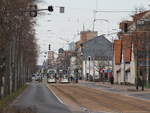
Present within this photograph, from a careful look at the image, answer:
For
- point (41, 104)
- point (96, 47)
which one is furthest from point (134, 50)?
point (96, 47)

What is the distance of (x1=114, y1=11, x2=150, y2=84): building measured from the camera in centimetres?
6500

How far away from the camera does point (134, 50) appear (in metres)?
67.4

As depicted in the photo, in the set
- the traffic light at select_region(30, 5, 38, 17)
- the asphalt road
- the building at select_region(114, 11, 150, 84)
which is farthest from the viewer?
the building at select_region(114, 11, 150, 84)

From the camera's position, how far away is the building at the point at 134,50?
65.0 metres

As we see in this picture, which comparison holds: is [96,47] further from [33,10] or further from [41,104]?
[33,10]

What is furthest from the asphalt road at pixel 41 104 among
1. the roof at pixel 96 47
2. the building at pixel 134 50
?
the roof at pixel 96 47

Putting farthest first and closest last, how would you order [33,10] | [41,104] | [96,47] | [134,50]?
[96,47]
[134,50]
[41,104]
[33,10]

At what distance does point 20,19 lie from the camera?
3400 cm

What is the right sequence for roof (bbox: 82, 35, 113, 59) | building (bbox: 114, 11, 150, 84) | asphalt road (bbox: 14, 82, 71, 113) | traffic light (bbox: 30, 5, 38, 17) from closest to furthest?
asphalt road (bbox: 14, 82, 71, 113)
traffic light (bbox: 30, 5, 38, 17)
building (bbox: 114, 11, 150, 84)
roof (bbox: 82, 35, 113, 59)

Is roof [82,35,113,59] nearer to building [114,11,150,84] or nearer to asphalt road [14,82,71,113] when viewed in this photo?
building [114,11,150,84]

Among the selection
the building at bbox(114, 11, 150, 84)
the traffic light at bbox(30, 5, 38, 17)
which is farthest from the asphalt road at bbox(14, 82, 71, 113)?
the building at bbox(114, 11, 150, 84)

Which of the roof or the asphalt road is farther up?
the roof

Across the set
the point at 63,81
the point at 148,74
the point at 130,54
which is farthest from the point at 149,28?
the point at 63,81

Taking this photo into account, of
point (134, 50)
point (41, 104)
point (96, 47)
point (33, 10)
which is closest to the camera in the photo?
point (33, 10)
